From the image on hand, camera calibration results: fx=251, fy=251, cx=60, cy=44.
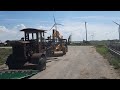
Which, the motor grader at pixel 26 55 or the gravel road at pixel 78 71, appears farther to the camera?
the motor grader at pixel 26 55

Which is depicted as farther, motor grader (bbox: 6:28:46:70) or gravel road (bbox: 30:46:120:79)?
motor grader (bbox: 6:28:46:70)
